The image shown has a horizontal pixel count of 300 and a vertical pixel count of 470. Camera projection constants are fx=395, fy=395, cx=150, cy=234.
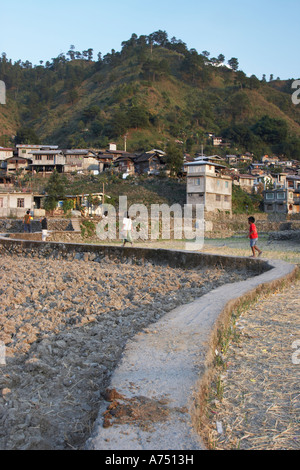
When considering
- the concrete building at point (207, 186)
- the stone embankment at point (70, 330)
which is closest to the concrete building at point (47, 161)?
the concrete building at point (207, 186)

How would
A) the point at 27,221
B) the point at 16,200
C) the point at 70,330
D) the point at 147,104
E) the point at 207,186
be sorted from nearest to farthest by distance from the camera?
the point at 70,330 < the point at 27,221 < the point at 16,200 < the point at 207,186 < the point at 147,104

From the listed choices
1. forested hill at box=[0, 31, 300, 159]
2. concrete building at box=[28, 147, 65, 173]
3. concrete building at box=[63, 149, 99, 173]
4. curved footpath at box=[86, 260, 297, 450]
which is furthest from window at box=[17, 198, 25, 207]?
curved footpath at box=[86, 260, 297, 450]

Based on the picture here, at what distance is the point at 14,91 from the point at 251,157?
262ft

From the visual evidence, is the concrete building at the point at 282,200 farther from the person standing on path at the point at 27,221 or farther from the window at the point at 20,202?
the person standing on path at the point at 27,221

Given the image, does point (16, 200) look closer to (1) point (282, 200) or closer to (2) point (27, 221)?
(2) point (27, 221)

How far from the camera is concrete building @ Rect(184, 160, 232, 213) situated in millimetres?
43031

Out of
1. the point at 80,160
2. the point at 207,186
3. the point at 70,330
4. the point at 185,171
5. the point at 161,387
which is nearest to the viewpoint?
the point at 161,387

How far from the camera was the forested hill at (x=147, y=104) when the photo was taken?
76.2m

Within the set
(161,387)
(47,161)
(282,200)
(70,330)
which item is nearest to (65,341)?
(70,330)

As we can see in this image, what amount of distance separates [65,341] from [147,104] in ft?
283

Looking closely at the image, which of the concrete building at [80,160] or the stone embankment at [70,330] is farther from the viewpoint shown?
the concrete building at [80,160]

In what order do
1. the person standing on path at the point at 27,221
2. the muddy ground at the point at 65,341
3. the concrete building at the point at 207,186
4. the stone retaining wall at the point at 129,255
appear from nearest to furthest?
the muddy ground at the point at 65,341
the stone retaining wall at the point at 129,255
the person standing on path at the point at 27,221
the concrete building at the point at 207,186

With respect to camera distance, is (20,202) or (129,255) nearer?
(129,255)

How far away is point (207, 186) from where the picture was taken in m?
43.1
